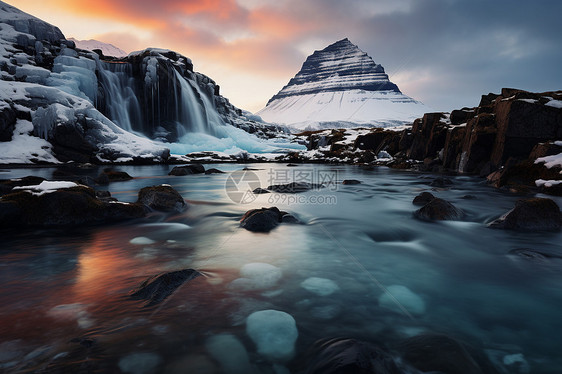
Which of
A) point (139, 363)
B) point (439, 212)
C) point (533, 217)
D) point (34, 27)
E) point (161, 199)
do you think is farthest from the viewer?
point (34, 27)

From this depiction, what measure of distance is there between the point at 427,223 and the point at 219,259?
5633mm

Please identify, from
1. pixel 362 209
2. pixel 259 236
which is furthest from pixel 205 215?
pixel 362 209

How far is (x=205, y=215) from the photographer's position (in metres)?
8.48

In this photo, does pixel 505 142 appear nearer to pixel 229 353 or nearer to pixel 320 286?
pixel 320 286

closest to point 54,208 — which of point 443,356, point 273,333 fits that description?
point 273,333

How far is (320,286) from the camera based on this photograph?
3.79 metres

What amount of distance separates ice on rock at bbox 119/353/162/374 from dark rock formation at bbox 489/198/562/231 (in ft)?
25.2

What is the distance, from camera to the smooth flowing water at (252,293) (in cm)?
240

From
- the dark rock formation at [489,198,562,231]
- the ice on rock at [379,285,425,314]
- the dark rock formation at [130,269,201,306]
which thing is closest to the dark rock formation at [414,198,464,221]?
the dark rock formation at [489,198,562,231]

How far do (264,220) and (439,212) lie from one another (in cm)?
495

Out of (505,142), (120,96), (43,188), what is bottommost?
(43,188)

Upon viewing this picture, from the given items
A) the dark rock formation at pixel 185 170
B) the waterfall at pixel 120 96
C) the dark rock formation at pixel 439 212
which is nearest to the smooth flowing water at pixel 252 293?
the dark rock formation at pixel 439 212

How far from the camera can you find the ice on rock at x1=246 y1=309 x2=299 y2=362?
7.97 ft

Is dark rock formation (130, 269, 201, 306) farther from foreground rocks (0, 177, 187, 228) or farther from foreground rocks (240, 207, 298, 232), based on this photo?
foreground rocks (0, 177, 187, 228)
